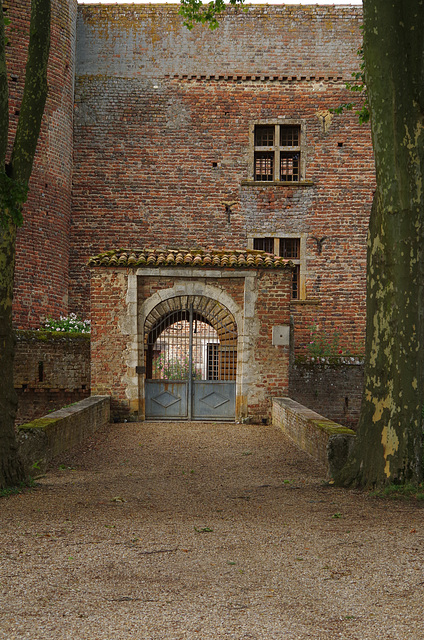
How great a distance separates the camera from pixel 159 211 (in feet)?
65.6

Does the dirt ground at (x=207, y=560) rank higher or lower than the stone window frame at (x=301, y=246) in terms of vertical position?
lower

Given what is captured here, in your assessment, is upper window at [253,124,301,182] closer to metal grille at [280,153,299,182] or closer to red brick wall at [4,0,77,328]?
metal grille at [280,153,299,182]

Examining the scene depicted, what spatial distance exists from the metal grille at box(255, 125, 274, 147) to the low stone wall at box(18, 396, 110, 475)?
11181mm

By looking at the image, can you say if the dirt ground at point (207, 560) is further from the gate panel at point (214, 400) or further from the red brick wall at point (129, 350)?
the gate panel at point (214, 400)

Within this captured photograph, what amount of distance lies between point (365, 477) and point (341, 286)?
44.9ft

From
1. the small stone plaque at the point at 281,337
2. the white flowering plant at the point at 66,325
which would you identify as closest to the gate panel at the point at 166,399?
the small stone plaque at the point at 281,337

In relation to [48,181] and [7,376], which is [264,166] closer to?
[48,181]

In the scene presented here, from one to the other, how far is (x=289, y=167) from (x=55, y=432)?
14.0m

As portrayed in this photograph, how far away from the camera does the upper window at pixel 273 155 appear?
20391 millimetres

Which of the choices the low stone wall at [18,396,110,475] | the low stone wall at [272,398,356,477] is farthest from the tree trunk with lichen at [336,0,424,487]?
the low stone wall at [18,396,110,475]

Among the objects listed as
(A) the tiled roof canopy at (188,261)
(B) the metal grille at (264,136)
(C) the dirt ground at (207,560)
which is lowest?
(C) the dirt ground at (207,560)

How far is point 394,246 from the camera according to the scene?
21.5 ft

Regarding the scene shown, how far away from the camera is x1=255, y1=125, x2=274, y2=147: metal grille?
20453mm

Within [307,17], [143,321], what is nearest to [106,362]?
[143,321]
